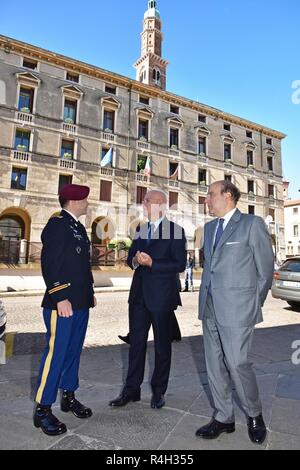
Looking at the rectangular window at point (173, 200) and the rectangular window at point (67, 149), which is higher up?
the rectangular window at point (67, 149)

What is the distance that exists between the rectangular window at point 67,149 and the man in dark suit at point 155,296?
2164cm

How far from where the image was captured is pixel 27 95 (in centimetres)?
2256

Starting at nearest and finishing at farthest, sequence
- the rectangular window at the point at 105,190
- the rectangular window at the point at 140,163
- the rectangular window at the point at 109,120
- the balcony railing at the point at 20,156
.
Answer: the balcony railing at the point at 20,156, the rectangular window at the point at 105,190, the rectangular window at the point at 109,120, the rectangular window at the point at 140,163

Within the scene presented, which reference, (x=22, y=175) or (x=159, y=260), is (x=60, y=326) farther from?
(x=22, y=175)

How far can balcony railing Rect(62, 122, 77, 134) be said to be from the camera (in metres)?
23.2

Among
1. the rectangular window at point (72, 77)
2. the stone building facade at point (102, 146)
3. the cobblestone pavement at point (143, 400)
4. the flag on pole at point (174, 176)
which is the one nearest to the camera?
the cobblestone pavement at point (143, 400)

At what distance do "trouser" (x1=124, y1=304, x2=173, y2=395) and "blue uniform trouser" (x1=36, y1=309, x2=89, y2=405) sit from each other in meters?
0.54

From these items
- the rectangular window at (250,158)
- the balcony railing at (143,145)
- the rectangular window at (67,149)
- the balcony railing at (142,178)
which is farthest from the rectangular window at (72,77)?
the rectangular window at (250,158)

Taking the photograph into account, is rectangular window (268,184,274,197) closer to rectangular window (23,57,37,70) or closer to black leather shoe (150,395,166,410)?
rectangular window (23,57,37,70)

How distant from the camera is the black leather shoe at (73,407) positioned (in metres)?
2.55

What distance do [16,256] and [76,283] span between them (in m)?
18.7

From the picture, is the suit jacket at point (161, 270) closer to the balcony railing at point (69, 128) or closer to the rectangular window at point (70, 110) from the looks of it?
the balcony railing at point (69, 128)

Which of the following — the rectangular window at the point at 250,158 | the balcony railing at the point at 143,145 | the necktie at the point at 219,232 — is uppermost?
the rectangular window at the point at 250,158

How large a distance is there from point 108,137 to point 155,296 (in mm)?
23785
